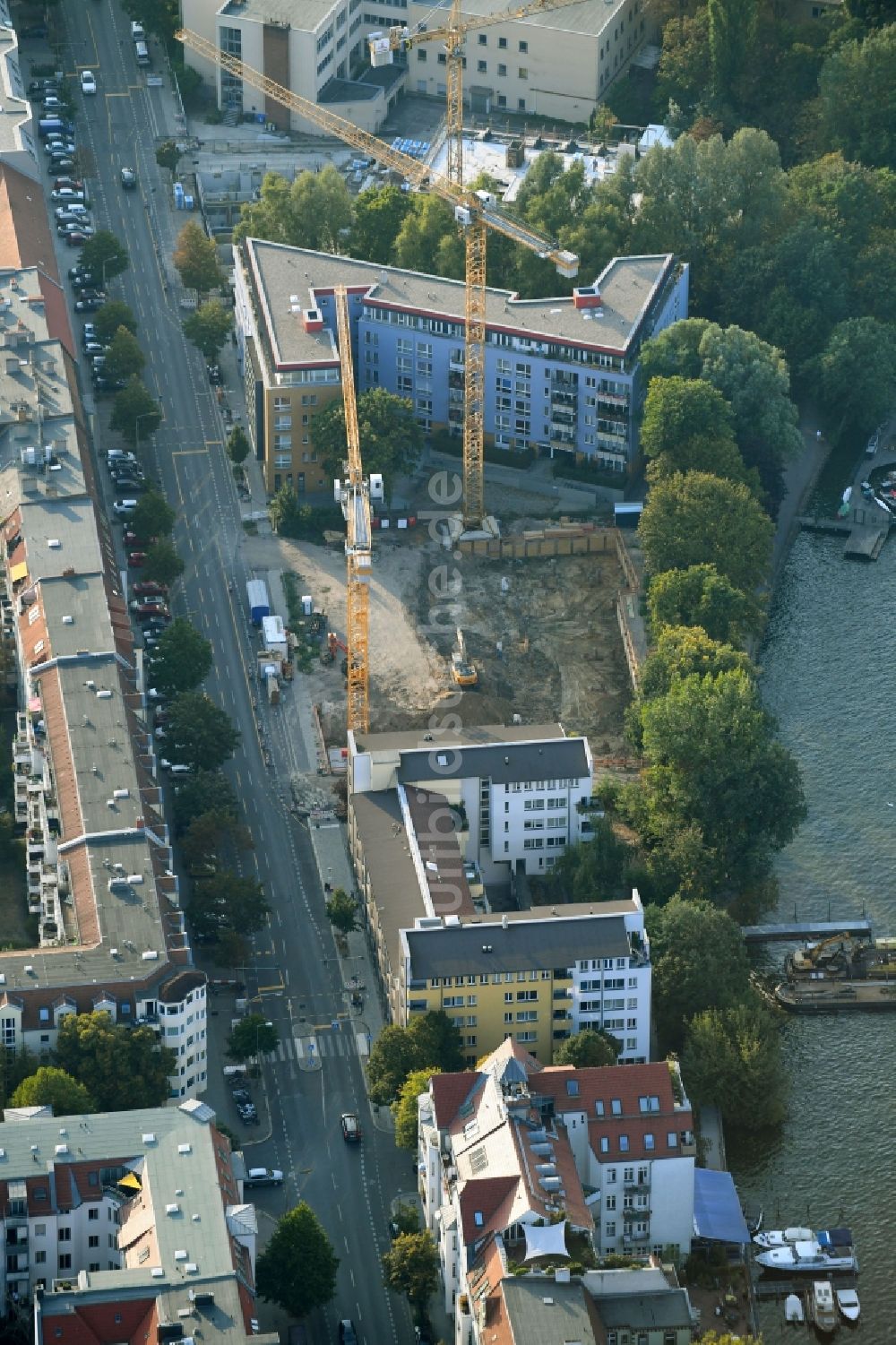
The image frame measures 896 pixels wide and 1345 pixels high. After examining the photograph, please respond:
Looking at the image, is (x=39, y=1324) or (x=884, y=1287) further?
(x=884, y=1287)

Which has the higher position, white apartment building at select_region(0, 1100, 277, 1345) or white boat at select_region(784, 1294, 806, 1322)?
white apartment building at select_region(0, 1100, 277, 1345)

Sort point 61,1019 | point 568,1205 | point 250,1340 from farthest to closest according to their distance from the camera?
point 61,1019
point 568,1205
point 250,1340

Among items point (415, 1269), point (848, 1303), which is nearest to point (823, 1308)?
point (848, 1303)

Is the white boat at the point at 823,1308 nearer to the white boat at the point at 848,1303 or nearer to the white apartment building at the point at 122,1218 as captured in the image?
the white boat at the point at 848,1303

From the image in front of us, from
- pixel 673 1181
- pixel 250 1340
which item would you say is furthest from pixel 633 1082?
pixel 250 1340

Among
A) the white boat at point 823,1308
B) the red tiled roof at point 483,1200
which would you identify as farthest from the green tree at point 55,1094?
the white boat at point 823,1308

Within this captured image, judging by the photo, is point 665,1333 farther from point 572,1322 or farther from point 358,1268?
point 358,1268

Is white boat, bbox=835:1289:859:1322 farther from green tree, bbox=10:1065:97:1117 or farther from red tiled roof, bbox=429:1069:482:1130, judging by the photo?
green tree, bbox=10:1065:97:1117

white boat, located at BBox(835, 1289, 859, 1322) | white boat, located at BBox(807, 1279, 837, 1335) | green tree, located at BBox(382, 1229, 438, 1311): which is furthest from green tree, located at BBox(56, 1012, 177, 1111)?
white boat, located at BBox(835, 1289, 859, 1322)
